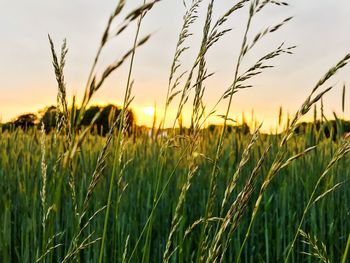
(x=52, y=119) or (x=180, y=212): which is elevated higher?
(x=52, y=119)

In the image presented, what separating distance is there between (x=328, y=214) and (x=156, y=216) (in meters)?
1.06

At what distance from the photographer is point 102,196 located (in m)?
3.60

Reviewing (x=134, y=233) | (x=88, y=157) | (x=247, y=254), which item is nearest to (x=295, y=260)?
(x=247, y=254)

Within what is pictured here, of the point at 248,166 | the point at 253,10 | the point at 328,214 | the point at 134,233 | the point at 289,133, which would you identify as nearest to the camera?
the point at 289,133

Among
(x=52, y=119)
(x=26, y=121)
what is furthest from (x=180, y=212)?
(x=52, y=119)

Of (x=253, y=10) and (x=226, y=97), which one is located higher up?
(x=253, y=10)

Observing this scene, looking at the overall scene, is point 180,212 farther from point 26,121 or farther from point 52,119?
point 52,119

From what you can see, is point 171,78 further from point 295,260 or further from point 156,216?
point 295,260

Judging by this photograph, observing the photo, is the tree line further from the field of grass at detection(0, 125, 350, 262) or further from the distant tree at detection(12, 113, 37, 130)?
the field of grass at detection(0, 125, 350, 262)

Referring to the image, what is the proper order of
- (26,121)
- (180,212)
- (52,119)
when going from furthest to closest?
(52,119) < (26,121) < (180,212)

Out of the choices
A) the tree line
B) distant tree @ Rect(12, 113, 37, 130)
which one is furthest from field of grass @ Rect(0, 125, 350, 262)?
distant tree @ Rect(12, 113, 37, 130)

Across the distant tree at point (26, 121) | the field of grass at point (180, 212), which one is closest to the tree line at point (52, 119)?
the distant tree at point (26, 121)

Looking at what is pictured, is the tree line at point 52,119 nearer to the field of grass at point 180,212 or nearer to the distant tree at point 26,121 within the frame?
the distant tree at point 26,121

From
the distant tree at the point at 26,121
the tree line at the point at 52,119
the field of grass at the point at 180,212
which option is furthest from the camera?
the distant tree at the point at 26,121
